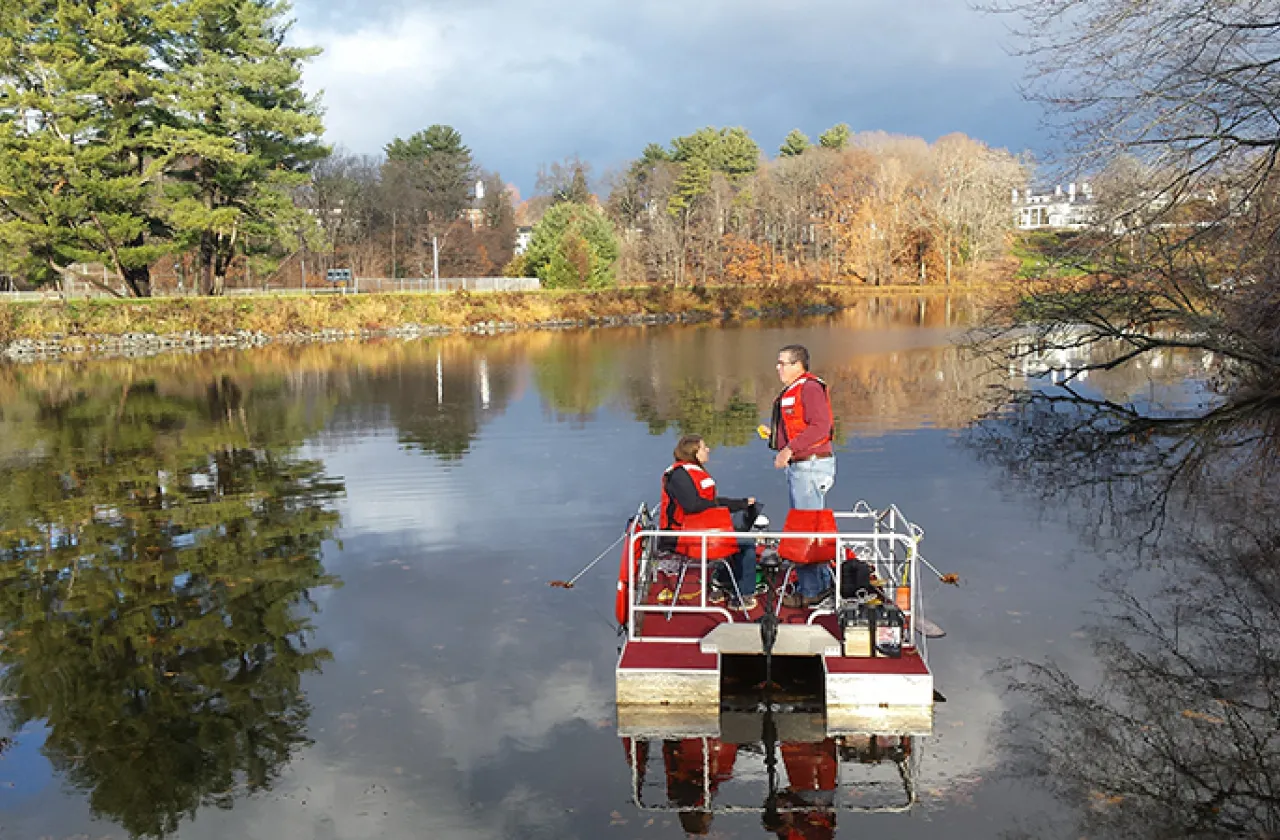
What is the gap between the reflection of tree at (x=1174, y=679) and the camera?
6.17 m

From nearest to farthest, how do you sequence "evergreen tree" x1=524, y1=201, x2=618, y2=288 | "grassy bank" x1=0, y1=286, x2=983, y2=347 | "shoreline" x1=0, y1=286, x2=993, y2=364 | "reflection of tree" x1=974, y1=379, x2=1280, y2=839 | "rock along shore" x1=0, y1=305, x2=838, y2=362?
"reflection of tree" x1=974, y1=379, x2=1280, y2=839, "rock along shore" x1=0, y1=305, x2=838, y2=362, "shoreline" x1=0, y1=286, x2=993, y2=364, "grassy bank" x1=0, y1=286, x2=983, y2=347, "evergreen tree" x1=524, y1=201, x2=618, y2=288

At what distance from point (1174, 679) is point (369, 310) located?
162 ft

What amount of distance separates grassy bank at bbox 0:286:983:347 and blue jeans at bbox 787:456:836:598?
43.9 metres

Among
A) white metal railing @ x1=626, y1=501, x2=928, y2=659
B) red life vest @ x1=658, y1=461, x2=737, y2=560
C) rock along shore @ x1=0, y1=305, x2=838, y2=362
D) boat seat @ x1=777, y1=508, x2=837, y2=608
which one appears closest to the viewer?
white metal railing @ x1=626, y1=501, x2=928, y2=659

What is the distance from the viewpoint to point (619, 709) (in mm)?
7551

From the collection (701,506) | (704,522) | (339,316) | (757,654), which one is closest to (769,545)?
(704,522)

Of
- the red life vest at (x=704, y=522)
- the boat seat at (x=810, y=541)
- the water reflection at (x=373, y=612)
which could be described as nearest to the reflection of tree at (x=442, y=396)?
the water reflection at (x=373, y=612)

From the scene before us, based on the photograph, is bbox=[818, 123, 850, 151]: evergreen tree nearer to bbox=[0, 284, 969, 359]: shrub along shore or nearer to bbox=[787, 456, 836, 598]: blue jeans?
bbox=[0, 284, 969, 359]: shrub along shore

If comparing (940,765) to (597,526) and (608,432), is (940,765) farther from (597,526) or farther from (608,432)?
(608,432)

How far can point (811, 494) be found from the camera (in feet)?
29.0

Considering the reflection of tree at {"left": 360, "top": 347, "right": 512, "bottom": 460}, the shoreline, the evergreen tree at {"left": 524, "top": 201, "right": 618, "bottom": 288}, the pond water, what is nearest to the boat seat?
the pond water

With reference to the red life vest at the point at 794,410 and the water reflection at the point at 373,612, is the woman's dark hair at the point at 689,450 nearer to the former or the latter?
the red life vest at the point at 794,410

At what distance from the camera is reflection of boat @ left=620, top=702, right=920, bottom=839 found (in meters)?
6.21

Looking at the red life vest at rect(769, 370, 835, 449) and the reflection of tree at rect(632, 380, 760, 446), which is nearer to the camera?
the red life vest at rect(769, 370, 835, 449)
